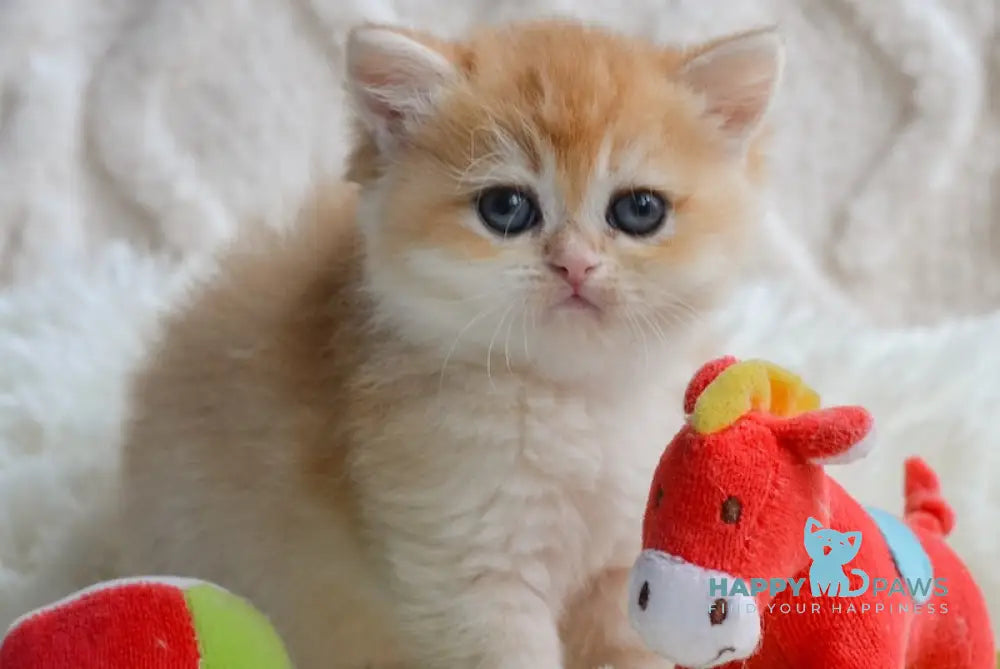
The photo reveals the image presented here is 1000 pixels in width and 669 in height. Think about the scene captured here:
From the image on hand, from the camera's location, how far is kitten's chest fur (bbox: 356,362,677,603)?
0.91 metres

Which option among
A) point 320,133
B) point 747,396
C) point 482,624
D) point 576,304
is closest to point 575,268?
point 576,304

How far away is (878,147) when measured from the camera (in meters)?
1.89

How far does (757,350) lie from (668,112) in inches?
25.5

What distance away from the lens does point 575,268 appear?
82 centimetres

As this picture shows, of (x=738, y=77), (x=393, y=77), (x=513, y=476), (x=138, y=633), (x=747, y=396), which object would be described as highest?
(x=738, y=77)

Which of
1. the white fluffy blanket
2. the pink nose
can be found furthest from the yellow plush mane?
the white fluffy blanket

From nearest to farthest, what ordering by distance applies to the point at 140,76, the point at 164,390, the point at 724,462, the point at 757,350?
the point at 724,462, the point at 164,390, the point at 757,350, the point at 140,76

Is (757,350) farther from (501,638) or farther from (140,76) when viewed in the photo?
(140,76)

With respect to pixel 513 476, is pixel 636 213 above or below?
above

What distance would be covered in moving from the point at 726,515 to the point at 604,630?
1.18ft

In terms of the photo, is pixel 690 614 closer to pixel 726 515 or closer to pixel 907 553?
pixel 726 515

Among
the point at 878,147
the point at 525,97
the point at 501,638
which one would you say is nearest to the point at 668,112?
the point at 525,97

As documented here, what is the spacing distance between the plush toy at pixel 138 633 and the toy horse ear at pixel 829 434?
39cm

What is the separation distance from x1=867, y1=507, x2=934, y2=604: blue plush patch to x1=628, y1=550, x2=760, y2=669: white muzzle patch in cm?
19
